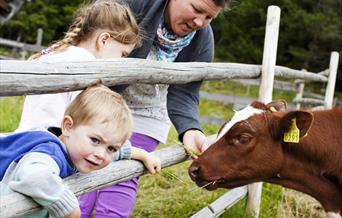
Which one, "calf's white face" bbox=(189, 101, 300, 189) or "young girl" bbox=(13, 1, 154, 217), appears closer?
"young girl" bbox=(13, 1, 154, 217)

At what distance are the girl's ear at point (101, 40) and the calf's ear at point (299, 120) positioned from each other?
1.14 meters

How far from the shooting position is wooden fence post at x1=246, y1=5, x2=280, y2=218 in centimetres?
443

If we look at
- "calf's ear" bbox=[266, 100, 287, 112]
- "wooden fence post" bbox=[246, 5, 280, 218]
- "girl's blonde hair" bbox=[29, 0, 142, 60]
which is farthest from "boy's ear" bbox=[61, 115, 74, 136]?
"wooden fence post" bbox=[246, 5, 280, 218]

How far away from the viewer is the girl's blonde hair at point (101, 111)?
193cm

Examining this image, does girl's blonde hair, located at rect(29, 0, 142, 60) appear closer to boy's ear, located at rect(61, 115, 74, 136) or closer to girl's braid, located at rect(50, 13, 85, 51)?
girl's braid, located at rect(50, 13, 85, 51)

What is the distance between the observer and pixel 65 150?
194 cm

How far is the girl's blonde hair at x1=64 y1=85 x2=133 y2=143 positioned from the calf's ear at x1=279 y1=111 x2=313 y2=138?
1368 mm

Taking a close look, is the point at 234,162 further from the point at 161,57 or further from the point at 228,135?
the point at 161,57

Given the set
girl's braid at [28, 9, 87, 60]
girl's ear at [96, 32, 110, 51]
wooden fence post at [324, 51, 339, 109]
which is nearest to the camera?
girl's braid at [28, 9, 87, 60]

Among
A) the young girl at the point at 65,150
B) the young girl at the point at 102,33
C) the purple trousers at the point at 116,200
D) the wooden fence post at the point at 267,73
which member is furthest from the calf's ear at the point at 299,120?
the young girl at the point at 65,150

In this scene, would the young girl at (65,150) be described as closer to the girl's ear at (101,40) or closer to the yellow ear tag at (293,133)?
the girl's ear at (101,40)

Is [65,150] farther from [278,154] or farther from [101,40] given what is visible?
[278,154]

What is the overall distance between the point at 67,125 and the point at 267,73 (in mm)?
2736

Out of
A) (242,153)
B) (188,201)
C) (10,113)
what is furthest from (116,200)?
(10,113)
